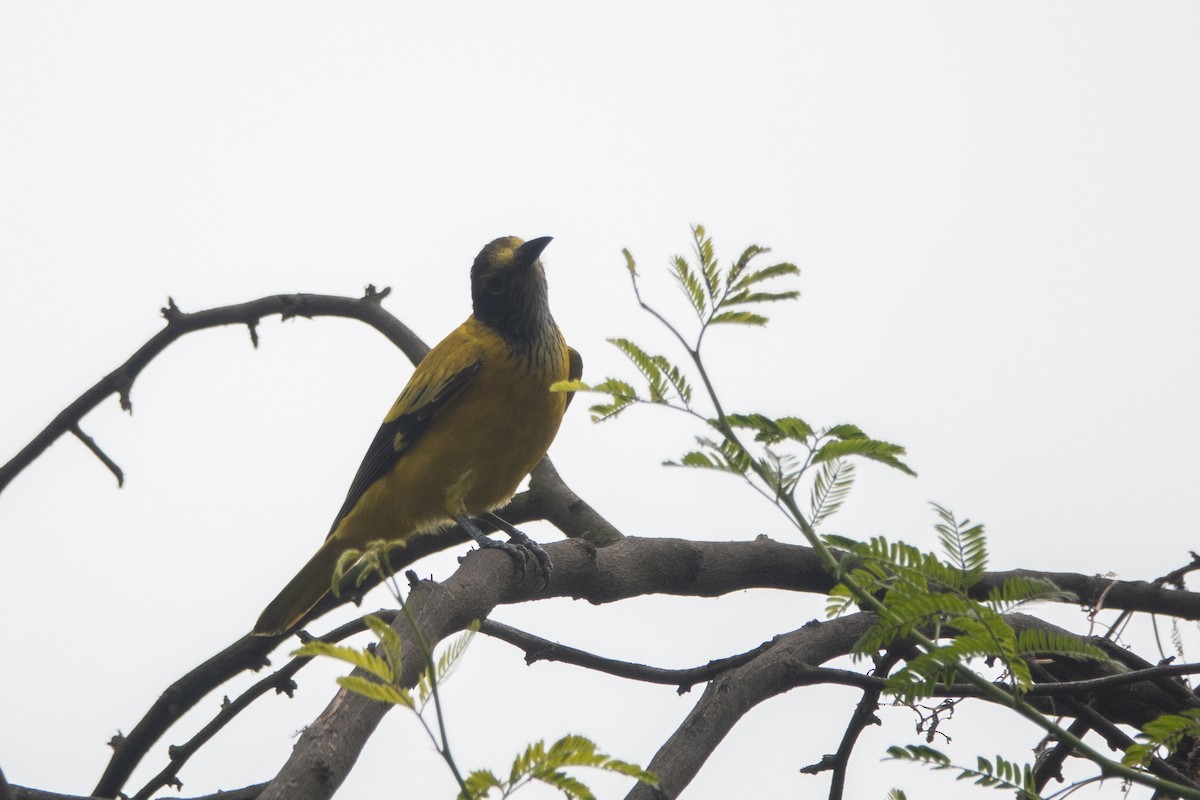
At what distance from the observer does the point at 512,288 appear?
6207mm

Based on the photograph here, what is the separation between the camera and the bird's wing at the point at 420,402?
222 inches

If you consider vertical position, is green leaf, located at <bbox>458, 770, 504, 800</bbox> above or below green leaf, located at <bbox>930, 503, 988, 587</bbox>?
below

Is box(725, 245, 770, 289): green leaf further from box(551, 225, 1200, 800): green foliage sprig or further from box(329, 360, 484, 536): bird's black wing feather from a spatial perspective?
box(329, 360, 484, 536): bird's black wing feather

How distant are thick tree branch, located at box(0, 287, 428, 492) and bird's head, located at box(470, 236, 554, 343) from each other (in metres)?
0.44

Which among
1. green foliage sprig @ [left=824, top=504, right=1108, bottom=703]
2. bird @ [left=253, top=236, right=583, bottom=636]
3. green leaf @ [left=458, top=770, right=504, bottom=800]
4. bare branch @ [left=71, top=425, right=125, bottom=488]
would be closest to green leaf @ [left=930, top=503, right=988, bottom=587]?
green foliage sprig @ [left=824, top=504, right=1108, bottom=703]

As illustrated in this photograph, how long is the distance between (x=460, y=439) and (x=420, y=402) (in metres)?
0.34

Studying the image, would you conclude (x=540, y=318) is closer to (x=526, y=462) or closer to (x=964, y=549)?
(x=526, y=462)

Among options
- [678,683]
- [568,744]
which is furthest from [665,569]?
[568,744]

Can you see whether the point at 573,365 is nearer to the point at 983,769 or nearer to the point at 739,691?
the point at 739,691

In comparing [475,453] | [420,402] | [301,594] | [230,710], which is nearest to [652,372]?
[230,710]

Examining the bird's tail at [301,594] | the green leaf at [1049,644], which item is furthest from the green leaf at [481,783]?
the bird's tail at [301,594]

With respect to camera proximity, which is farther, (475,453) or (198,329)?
(198,329)

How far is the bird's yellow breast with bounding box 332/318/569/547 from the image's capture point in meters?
5.36

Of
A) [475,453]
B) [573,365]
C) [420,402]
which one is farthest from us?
[573,365]
